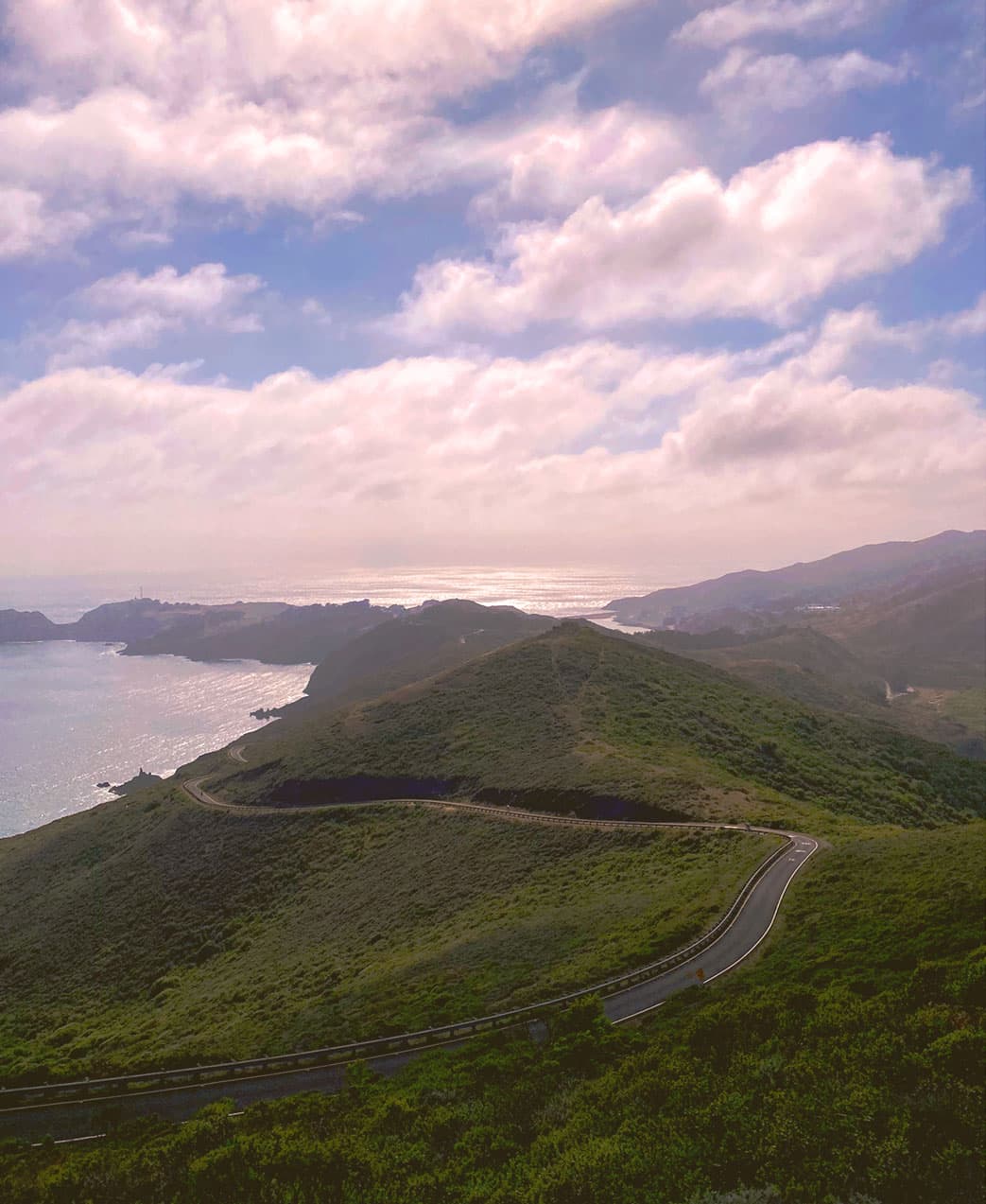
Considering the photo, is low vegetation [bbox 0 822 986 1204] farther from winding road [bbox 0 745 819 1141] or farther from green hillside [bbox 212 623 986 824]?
green hillside [bbox 212 623 986 824]

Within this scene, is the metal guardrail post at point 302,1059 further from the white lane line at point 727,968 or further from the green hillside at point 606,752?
the green hillside at point 606,752

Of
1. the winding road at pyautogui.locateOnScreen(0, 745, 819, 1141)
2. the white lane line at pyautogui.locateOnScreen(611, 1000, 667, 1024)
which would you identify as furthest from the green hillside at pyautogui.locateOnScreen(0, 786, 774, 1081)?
the white lane line at pyautogui.locateOnScreen(611, 1000, 667, 1024)

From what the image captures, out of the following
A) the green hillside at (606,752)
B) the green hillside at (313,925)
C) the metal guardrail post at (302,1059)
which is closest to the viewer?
the metal guardrail post at (302,1059)

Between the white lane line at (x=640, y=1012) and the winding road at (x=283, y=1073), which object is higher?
the white lane line at (x=640, y=1012)

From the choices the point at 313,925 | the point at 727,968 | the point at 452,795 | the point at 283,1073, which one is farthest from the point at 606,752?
the point at 283,1073

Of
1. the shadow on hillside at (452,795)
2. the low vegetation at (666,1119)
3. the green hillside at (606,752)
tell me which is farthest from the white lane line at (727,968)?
Result: the shadow on hillside at (452,795)

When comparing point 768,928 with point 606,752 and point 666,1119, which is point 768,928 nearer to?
→ point 666,1119

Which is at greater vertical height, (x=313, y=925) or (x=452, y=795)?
(x=452, y=795)
